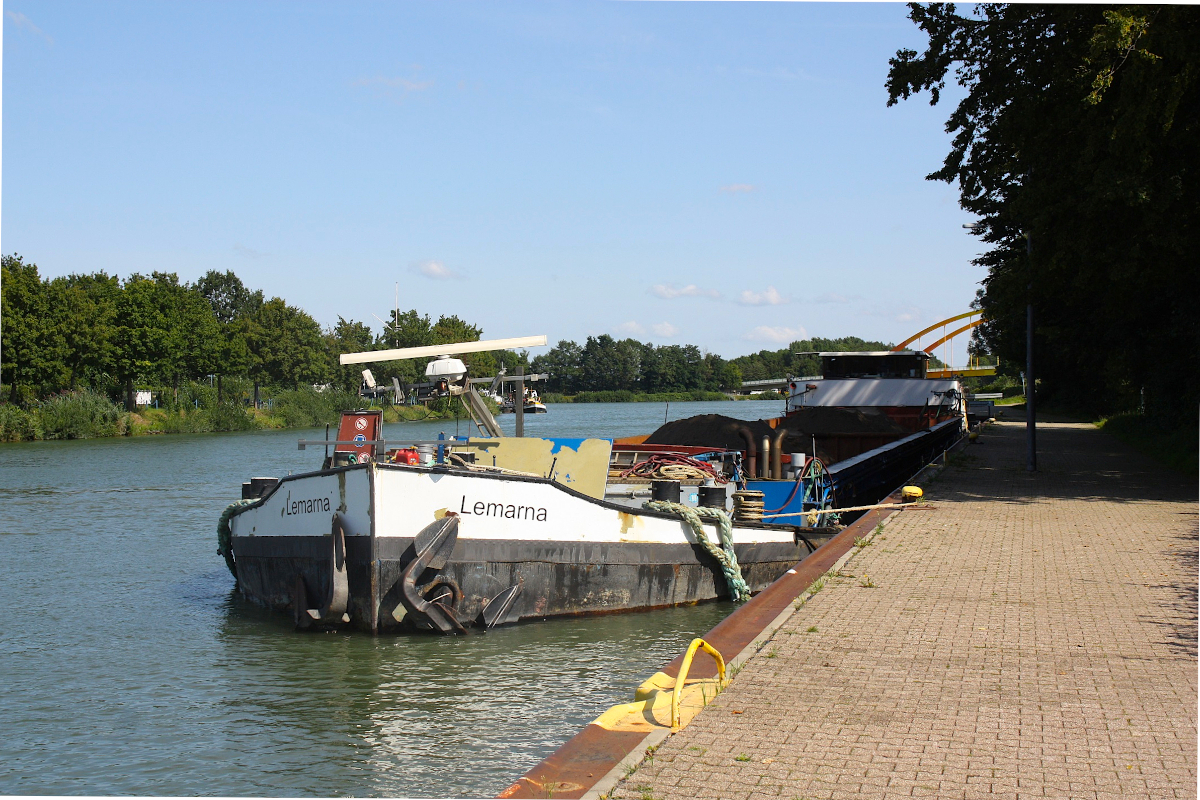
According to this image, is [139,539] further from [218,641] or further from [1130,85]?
[1130,85]

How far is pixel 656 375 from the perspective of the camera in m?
152

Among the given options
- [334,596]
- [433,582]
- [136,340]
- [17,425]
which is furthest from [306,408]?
[433,582]

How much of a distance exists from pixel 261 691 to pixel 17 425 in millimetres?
48240

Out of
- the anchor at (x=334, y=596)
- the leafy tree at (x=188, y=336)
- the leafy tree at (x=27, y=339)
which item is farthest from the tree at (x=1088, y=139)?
the leafy tree at (x=188, y=336)

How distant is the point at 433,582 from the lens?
9.80 metres

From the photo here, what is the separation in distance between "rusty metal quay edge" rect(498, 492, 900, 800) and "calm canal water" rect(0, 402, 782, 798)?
1.37 meters

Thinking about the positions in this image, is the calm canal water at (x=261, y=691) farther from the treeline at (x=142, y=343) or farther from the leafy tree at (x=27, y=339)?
the leafy tree at (x=27, y=339)

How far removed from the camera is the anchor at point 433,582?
31.7 feet

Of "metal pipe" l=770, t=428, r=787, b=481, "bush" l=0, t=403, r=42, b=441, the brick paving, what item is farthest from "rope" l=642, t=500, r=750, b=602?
"bush" l=0, t=403, r=42, b=441

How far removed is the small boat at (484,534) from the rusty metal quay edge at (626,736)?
1957 millimetres

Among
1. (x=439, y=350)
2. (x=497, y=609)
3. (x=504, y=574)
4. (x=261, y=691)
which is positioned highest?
(x=439, y=350)

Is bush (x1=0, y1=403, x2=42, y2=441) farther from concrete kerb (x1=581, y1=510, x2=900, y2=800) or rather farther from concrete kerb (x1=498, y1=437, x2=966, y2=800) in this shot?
concrete kerb (x1=581, y1=510, x2=900, y2=800)

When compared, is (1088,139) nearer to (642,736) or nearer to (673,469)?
(673,469)

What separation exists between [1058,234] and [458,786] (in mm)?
14374
